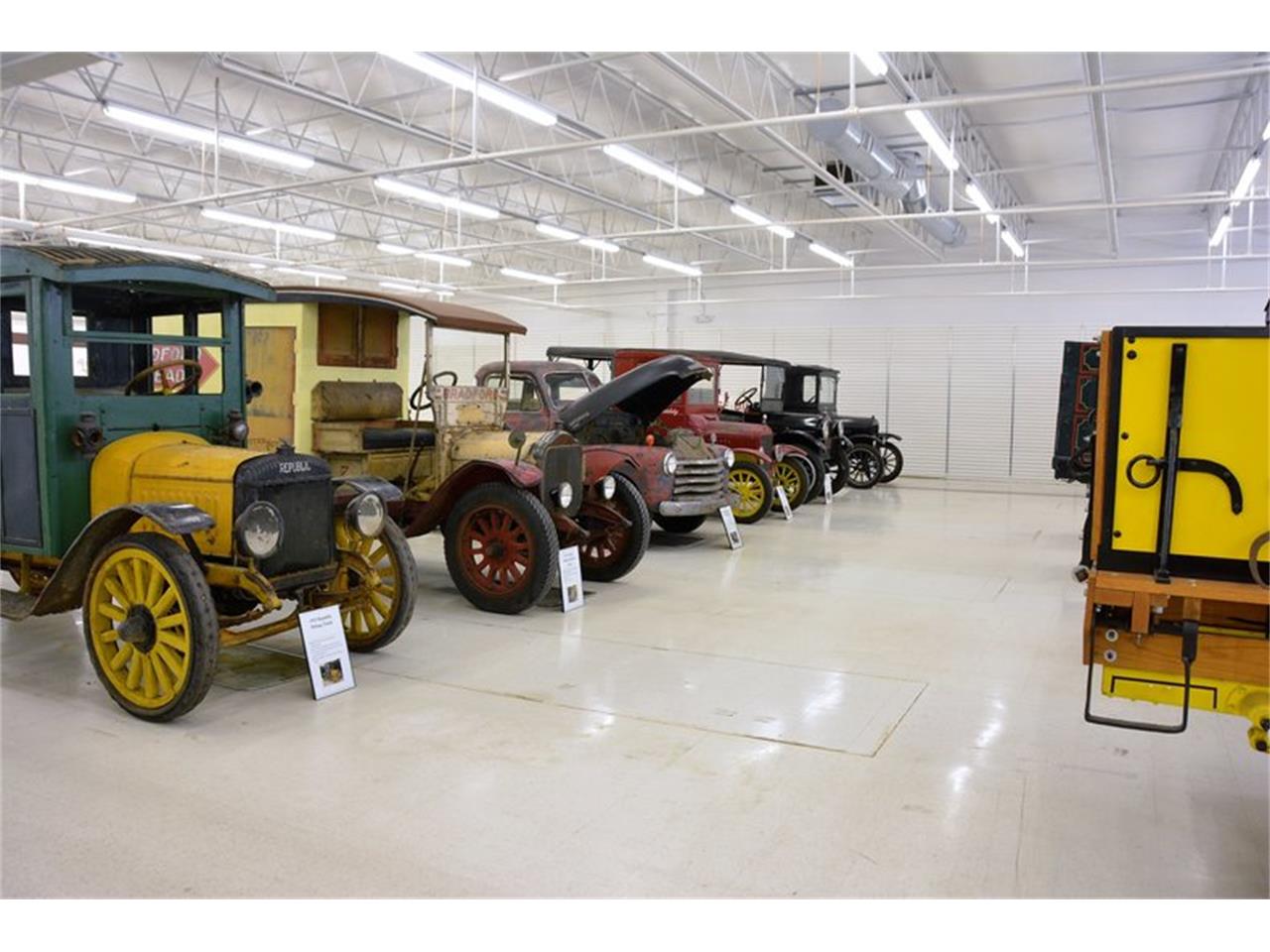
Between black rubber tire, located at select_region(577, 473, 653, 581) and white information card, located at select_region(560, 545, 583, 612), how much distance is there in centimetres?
72

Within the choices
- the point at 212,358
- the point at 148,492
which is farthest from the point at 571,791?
the point at 212,358

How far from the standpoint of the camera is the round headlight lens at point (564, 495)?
5.79 meters

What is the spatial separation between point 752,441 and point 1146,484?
770 cm

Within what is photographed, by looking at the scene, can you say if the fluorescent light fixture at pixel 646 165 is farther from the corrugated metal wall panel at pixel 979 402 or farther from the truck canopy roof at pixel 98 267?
the corrugated metal wall panel at pixel 979 402

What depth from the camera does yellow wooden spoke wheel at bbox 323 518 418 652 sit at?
14.7 feet

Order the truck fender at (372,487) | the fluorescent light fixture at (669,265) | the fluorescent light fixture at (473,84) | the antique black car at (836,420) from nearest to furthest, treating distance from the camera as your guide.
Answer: the truck fender at (372,487)
the fluorescent light fixture at (473,84)
the antique black car at (836,420)
the fluorescent light fixture at (669,265)

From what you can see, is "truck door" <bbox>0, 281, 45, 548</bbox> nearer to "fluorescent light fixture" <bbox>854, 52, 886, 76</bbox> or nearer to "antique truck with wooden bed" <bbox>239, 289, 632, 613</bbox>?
→ "antique truck with wooden bed" <bbox>239, 289, 632, 613</bbox>

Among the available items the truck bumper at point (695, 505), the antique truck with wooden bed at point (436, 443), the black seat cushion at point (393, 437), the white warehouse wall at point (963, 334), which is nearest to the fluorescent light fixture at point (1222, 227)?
the white warehouse wall at point (963, 334)

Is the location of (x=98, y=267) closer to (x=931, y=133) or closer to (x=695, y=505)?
(x=695, y=505)

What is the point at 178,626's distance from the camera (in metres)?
3.67

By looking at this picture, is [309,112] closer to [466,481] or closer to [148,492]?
[466,481]

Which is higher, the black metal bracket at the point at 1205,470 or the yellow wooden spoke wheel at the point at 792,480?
the black metal bracket at the point at 1205,470

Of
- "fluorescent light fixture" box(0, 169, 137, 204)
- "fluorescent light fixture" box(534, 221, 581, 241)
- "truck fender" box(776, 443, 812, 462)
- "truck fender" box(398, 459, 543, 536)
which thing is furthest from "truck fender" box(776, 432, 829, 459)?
"fluorescent light fixture" box(0, 169, 137, 204)

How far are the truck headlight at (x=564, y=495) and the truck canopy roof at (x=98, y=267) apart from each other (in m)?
2.25
